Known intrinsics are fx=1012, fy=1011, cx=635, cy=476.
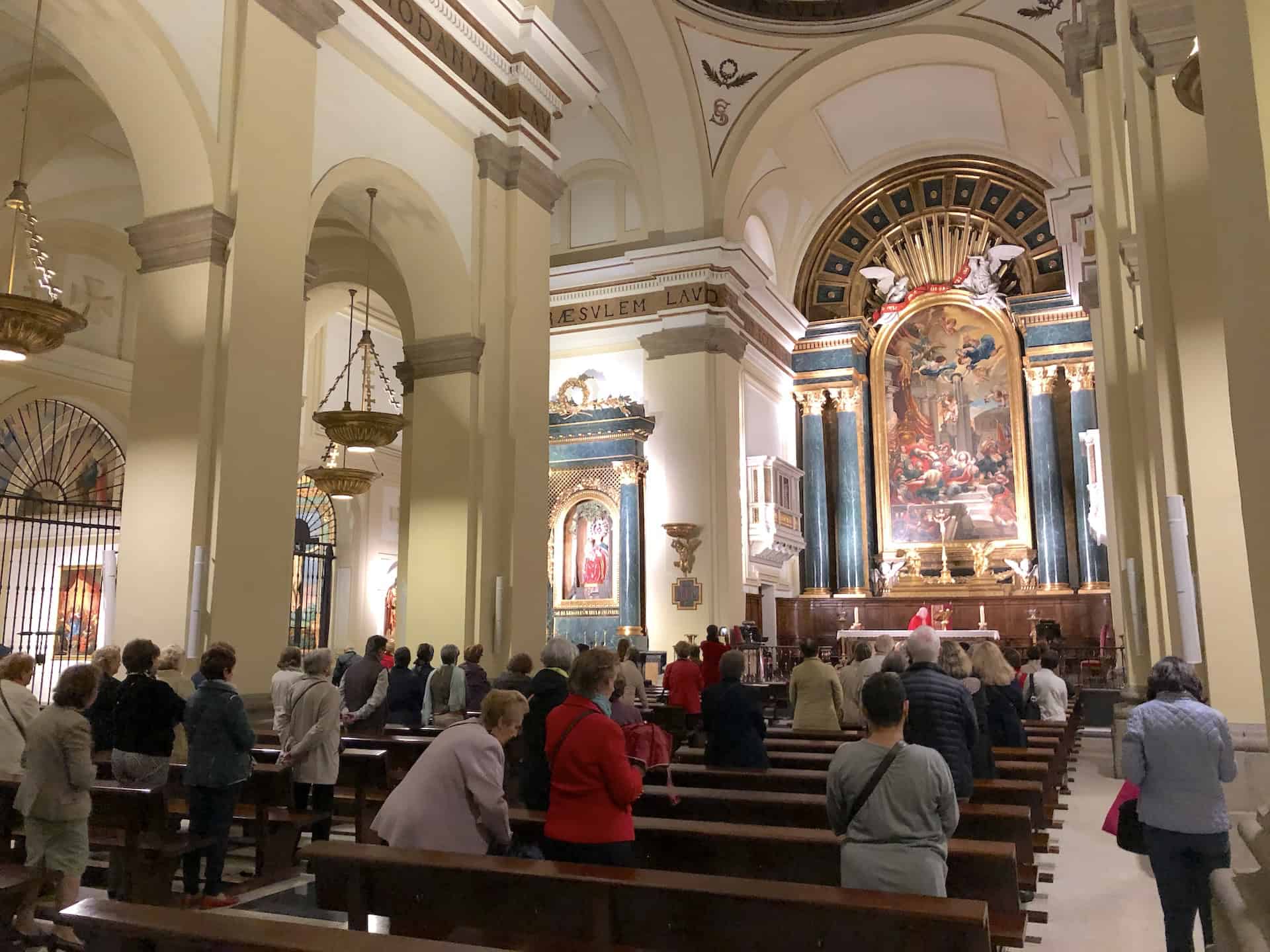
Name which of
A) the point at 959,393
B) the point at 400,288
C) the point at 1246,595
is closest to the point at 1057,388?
the point at 959,393

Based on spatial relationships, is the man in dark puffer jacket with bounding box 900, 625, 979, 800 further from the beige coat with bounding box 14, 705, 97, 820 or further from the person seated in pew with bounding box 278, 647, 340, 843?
the beige coat with bounding box 14, 705, 97, 820

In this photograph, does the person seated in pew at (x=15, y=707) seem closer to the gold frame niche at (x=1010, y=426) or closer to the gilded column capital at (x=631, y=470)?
the gilded column capital at (x=631, y=470)

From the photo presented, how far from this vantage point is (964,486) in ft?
68.2

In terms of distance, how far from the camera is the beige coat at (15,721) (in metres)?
4.94

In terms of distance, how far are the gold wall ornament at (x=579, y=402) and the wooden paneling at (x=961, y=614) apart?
18.5ft

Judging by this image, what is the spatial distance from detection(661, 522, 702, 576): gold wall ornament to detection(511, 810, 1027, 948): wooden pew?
12.5 meters

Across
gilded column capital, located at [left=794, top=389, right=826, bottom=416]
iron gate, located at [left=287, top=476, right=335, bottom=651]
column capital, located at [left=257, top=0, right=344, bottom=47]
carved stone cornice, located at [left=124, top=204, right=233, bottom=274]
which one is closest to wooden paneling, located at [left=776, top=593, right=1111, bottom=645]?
gilded column capital, located at [left=794, top=389, right=826, bottom=416]

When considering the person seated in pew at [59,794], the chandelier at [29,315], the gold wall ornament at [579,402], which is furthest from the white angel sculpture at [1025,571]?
the person seated in pew at [59,794]

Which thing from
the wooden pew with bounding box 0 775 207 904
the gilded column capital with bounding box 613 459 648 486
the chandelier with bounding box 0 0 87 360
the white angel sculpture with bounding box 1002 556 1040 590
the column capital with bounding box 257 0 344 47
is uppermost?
the column capital with bounding box 257 0 344 47

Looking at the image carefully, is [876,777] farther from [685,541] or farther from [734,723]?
[685,541]

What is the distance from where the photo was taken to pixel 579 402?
59.7 ft

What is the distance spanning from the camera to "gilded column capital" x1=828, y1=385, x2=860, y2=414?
2145cm

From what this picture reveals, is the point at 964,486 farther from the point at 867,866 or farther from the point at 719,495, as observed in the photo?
the point at 867,866

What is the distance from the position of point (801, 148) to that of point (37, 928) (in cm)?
1898
